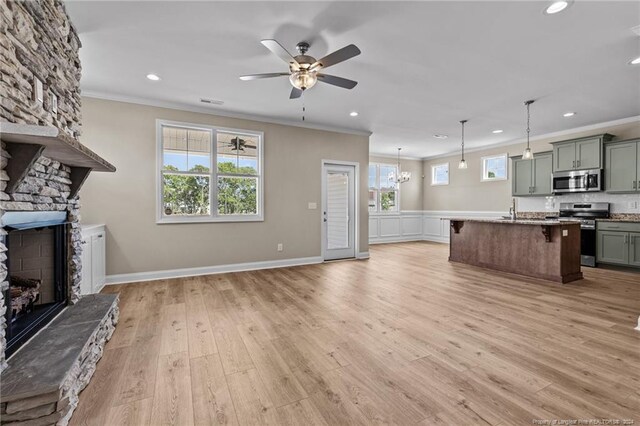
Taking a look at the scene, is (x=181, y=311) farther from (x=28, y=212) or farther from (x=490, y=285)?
(x=490, y=285)

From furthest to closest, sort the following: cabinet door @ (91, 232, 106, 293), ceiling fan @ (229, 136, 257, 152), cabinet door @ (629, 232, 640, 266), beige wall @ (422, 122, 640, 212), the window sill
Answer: beige wall @ (422, 122, 640, 212) < ceiling fan @ (229, 136, 257, 152) < cabinet door @ (629, 232, 640, 266) < the window sill < cabinet door @ (91, 232, 106, 293)

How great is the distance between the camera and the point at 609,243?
5277mm

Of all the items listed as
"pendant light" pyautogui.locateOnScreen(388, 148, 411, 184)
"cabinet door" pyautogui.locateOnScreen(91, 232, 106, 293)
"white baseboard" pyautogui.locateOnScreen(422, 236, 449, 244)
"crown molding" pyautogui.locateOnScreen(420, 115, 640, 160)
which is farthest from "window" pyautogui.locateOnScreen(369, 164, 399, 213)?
"cabinet door" pyautogui.locateOnScreen(91, 232, 106, 293)

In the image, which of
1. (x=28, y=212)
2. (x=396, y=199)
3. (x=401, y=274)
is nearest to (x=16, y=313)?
(x=28, y=212)

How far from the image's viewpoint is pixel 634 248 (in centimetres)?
499

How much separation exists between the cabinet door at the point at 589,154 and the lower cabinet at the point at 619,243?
1160mm

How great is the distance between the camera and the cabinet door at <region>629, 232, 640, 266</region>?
16.3 ft

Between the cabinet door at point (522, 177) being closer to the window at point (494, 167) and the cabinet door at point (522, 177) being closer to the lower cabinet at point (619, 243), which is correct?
the window at point (494, 167)

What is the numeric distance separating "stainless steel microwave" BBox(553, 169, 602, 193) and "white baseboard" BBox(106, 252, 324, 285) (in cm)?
521

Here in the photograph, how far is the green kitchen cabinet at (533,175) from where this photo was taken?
6355mm

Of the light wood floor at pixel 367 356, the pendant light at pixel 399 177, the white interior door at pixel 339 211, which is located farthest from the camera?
the pendant light at pixel 399 177

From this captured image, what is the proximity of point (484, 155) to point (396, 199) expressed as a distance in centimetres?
→ 280

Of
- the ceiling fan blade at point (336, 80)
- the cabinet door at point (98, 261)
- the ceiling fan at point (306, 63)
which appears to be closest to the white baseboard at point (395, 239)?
the ceiling fan blade at point (336, 80)

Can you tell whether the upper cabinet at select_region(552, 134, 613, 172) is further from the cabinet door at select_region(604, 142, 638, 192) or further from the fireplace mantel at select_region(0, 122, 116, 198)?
the fireplace mantel at select_region(0, 122, 116, 198)
